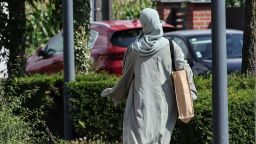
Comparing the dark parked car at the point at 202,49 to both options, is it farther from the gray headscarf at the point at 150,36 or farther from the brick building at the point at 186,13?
the brick building at the point at 186,13

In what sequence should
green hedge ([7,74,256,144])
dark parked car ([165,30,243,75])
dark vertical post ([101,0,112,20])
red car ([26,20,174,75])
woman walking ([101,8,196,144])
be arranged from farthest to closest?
dark vertical post ([101,0,112,20]) < red car ([26,20,174,75]) < dark parked car ([165,30,243,75]) < green hedge ([7,74,256,144]) < woman walking ([101,8,196,144])

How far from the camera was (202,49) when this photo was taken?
1435 centimetres

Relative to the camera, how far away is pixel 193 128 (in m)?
9.11

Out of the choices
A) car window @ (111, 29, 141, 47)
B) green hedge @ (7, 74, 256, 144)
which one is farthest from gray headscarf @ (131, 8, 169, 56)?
Answer: car window @ (111, 29, 141, 47)

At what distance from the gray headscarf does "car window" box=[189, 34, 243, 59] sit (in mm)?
6309

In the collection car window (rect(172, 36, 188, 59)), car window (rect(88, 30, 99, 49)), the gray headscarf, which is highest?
the gray headscarf

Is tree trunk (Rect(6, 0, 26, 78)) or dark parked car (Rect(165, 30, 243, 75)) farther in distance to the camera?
dark parked car (Rect(165, 30, 243, 75))

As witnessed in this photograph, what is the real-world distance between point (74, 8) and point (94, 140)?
237 centimetres

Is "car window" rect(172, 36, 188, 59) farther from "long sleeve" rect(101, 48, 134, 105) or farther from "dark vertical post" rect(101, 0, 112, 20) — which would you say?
"long sleeve" rect(101, 48, 134, 105)

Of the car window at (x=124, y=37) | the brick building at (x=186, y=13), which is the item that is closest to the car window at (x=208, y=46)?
the car window at (x=124, y=37)

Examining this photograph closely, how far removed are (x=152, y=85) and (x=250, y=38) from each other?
3169 mm

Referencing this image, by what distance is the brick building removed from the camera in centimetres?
2252

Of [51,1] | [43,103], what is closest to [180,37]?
[51,1]

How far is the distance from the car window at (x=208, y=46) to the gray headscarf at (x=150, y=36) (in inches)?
248
